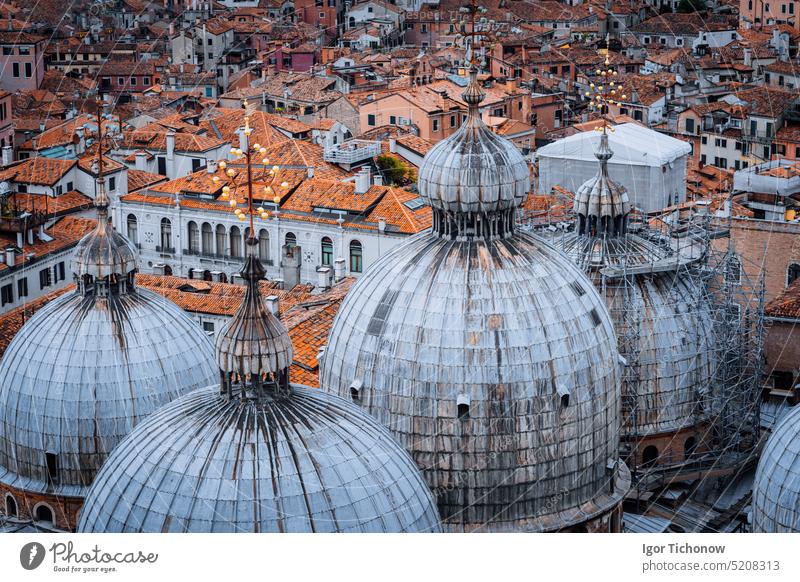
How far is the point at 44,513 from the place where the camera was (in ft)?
78.2

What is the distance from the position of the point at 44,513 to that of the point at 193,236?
18.4 m

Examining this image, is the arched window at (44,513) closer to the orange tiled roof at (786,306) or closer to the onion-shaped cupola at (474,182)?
the onion-shaped cupola at (474,182)

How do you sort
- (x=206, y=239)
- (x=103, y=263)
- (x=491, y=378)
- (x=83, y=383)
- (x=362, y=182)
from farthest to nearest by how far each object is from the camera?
(x=206, y=239) → (x=362, y=182) → (x=103, y=263) → (x=83, y=383) → (x=491, y=378)

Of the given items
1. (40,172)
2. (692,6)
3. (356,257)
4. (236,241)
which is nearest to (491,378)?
(356,257)

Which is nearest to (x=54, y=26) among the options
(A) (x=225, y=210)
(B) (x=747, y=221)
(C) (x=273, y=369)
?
(A) (x=225, y=210)

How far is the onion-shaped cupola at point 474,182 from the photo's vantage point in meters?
23.2

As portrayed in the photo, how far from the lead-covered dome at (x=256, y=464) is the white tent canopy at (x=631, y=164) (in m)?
23.4

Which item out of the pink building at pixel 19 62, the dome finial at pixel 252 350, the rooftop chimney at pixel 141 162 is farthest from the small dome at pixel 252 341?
the pink building at pixel 19 62

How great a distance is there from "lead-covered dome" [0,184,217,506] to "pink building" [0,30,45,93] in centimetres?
4362

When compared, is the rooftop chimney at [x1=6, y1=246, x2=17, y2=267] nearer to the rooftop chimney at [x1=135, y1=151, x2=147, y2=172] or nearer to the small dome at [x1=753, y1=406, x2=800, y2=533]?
the rooftop chimney at [x1=135, y1=151, x2=147, y2=172]

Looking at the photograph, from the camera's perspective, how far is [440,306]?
74.3ft

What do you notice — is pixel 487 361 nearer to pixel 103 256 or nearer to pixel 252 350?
pixel 252 350

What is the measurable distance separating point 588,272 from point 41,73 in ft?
146

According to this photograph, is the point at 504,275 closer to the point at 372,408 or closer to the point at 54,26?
the point at 372,408
